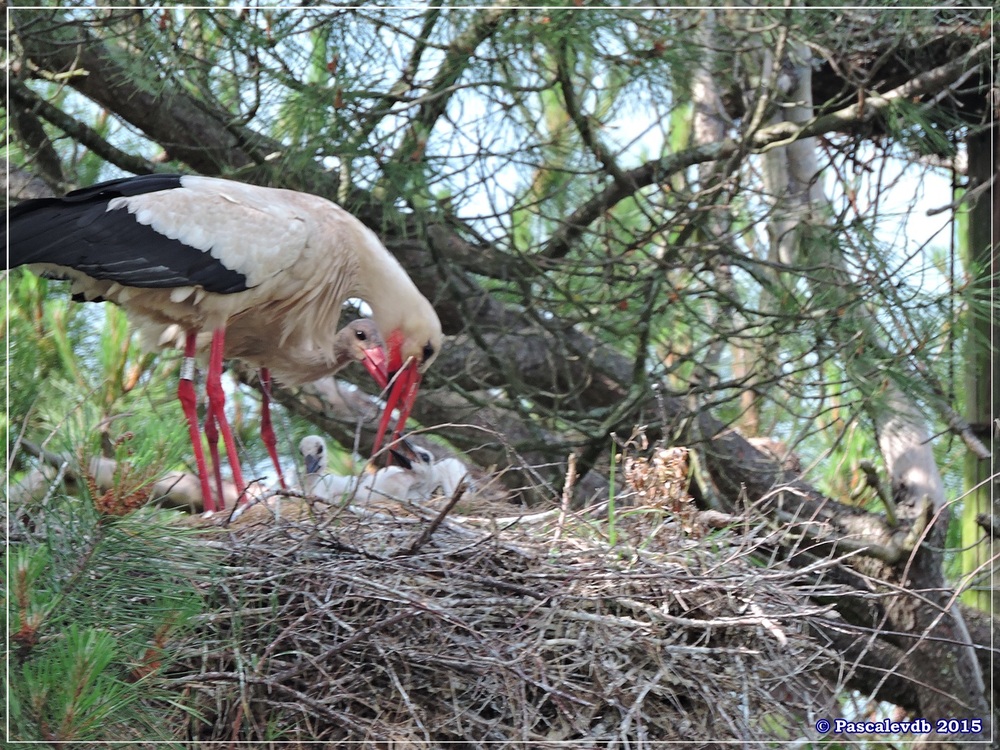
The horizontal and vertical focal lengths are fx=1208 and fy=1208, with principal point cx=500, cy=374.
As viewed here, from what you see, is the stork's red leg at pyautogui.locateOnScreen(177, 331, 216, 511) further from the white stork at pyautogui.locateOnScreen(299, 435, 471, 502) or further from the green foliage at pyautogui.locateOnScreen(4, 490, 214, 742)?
the green foliage at pyautogui.locateOnScreen(4, 490, 214, 742)

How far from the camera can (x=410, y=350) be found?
12.3ft

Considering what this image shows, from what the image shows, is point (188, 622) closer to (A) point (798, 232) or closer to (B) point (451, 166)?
(B) point (451, 166)

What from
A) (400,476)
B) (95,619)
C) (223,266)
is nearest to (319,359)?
(400,476)

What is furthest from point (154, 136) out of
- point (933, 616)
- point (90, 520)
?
point (933, 616)

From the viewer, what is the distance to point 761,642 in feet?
8.48

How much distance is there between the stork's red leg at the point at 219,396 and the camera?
340cm

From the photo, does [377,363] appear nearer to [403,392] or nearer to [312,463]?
[403,392]

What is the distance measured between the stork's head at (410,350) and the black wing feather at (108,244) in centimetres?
62

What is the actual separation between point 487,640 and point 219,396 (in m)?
1.48

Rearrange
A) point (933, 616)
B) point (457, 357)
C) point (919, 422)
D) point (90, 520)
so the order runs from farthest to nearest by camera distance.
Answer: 1. point (457, 357)
2. point (933, 616)
3. point (919, 422)
4. point (90, 520)

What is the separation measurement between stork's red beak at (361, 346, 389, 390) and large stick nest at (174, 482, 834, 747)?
118cm

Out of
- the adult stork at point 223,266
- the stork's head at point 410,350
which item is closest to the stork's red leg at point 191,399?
the adult stork at point 223,266

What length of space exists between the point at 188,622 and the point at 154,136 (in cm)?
256

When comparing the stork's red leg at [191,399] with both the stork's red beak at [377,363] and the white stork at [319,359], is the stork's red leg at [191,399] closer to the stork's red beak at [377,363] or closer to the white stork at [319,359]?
the white stork at [319,359]
